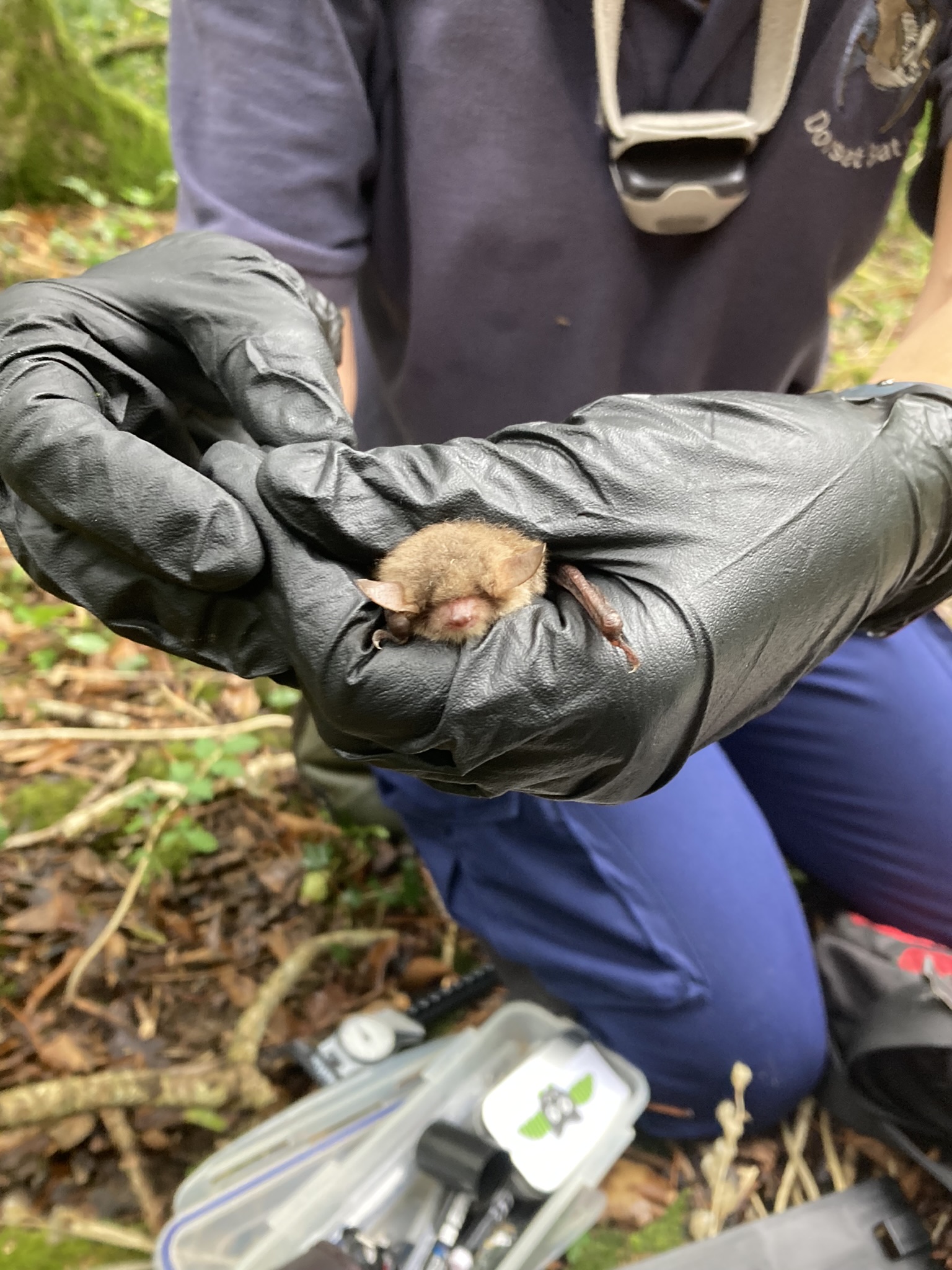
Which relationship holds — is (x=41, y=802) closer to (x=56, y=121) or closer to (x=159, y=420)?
(x=159, y=420)

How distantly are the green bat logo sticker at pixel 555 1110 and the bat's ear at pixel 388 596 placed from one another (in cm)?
168

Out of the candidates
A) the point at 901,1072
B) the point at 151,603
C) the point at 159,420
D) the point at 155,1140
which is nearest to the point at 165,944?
the point at 155,1140

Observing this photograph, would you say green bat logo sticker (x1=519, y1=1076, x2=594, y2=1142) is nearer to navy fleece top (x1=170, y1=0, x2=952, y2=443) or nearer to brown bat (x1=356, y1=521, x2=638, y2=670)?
brown bat (x1=356, y1=521, x2=638, y2=670)

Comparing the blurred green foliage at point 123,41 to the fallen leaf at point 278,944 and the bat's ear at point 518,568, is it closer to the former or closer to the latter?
the fallen leaf at point 278,944

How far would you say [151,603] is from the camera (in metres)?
1.82

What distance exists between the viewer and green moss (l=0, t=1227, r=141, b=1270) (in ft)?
7.18

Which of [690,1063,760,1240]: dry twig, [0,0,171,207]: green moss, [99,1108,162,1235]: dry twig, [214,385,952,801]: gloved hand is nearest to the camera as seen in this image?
[214,385,952,801]: gloved hand

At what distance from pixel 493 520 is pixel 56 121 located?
22.9 feet

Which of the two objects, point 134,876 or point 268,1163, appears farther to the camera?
point 134,876

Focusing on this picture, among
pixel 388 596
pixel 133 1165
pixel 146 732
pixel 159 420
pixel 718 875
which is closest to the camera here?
pixel 388 596

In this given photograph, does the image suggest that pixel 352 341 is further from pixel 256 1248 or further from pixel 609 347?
pixel 256 1248

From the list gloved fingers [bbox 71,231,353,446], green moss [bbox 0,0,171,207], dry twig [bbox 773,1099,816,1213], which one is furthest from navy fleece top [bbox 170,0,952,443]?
green moss [bbox 0,0,171,207]

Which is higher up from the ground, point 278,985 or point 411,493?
point 411,493

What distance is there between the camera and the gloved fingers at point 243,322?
188 cm
